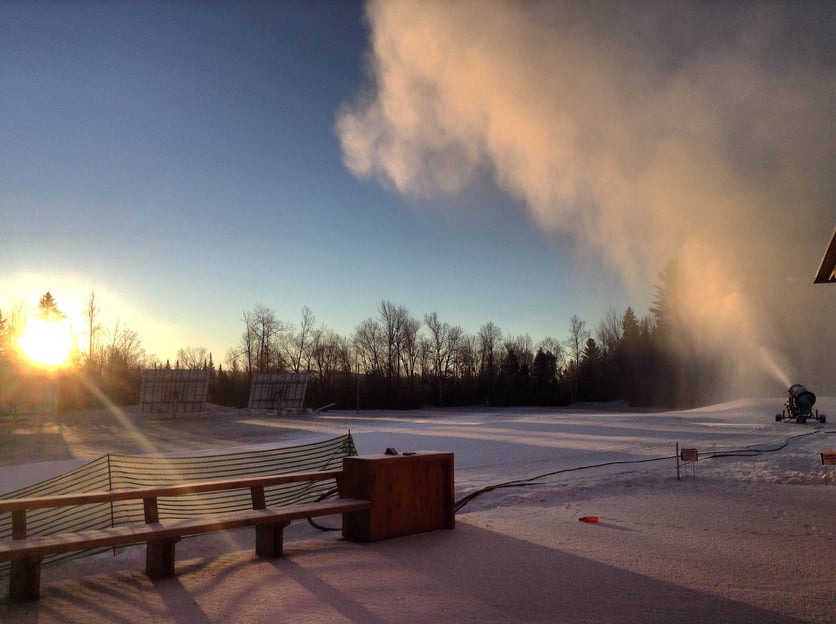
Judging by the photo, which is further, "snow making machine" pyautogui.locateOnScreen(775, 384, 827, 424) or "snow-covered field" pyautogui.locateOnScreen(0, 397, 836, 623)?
"snow making machine" pyautogui.locateOnScreen(775, 384, 827, 424)

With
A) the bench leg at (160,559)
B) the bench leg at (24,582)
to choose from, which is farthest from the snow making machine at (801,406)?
the bench leg at (24,582)

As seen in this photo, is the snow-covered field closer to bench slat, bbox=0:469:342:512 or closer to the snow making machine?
bench slat, bbox=0:469:342:512

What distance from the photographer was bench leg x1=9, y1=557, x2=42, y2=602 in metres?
5.02

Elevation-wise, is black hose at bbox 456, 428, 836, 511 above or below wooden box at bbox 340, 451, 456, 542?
below

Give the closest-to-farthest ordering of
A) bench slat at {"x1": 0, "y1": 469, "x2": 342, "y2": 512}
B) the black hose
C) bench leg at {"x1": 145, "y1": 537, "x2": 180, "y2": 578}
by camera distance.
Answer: bench slat at {"x1": 0, "y1": 469, "x2": 342, "y2": 512}
bench leg at {"x1": 145, "y1": 537, "x2": 180, "y2": 578}
the black hose

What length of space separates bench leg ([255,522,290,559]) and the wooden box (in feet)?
3.19

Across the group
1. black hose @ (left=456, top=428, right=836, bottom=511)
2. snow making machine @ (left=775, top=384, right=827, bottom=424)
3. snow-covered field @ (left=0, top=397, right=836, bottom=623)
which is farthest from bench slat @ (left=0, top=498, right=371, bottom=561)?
snow making machine @ (left=775, top=384, right=827, bottom=424)

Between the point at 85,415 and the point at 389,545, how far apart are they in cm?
4724

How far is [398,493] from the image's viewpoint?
23.6ft

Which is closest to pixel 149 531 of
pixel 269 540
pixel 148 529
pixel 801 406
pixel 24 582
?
pixel 148 529

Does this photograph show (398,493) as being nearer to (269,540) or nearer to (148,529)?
(269,540)

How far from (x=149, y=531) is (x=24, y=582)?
972 mm

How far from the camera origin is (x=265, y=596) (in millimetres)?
5031

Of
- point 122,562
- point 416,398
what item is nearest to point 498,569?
point 122,562
